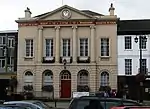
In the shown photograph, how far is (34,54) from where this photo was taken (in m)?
61.8

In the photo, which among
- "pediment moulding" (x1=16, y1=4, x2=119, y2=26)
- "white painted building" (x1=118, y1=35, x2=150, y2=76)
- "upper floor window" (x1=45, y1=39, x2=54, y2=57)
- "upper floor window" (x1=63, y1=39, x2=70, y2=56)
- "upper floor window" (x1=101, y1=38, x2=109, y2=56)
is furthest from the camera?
"upper floor window" (x1=45, y1=39, x2=54, y2=57)

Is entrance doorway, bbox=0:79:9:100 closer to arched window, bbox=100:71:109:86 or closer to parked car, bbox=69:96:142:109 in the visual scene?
arched window, bbox=100:71:109:86

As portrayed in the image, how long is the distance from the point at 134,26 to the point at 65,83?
1423cm

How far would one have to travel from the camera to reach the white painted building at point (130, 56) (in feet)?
197

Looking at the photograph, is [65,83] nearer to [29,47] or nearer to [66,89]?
[66,89]

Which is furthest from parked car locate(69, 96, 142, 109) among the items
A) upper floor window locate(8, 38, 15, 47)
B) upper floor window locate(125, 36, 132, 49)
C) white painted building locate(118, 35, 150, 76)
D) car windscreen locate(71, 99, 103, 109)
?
upper floor window locate(8, 38, 15, 47)

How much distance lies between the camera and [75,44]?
197 ft

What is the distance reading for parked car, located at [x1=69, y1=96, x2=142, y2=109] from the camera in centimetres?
1645

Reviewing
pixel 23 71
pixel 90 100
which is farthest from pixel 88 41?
pixel 90 100

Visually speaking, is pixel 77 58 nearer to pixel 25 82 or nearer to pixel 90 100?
pixel 25 82

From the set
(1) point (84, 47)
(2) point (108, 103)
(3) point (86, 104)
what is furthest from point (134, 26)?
(2) point (108, 103)

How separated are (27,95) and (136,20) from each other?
21.7 meters

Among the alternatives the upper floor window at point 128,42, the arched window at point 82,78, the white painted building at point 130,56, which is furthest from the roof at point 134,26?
the arched window at point 82,78

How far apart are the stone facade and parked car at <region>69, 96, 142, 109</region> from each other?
137 ft
